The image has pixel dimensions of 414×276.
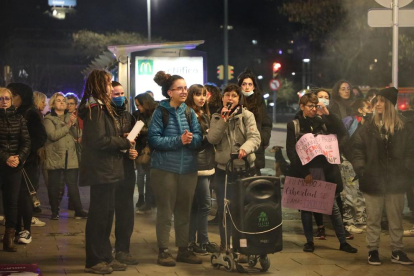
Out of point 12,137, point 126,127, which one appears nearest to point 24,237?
point 12,137

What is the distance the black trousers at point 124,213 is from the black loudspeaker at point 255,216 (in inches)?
46.7

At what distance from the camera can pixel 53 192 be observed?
35.3ft

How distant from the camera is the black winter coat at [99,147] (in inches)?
272

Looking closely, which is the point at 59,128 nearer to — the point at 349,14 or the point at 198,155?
the point at 198,155

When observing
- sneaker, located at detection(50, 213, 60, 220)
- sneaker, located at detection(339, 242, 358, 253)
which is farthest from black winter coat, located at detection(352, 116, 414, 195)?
sneaker, located at detection(50, 213, 60, 220)

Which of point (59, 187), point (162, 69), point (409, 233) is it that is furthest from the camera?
point (162, 69)

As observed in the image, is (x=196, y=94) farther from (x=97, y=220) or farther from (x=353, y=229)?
(x=353, y=229)

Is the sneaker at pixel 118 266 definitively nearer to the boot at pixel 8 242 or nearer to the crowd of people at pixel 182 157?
the crowd of people at pixel 182 157

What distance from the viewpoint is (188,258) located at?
298 inches

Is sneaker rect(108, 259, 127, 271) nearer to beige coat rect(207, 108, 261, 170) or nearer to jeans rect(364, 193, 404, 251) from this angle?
beige coat rect(207, 108, 261, 170)

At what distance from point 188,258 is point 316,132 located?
7.12 ft

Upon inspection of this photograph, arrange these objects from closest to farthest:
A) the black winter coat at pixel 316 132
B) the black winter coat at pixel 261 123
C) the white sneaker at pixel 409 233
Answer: the black winter coat at pixel 316 132, the black winter coat at pixel 261 123, the white sneaker at pixel 409 233

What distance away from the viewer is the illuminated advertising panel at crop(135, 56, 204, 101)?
1745 cm

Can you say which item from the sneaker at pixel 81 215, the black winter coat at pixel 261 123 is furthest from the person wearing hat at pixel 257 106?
the sneaker at pixel 81 215
